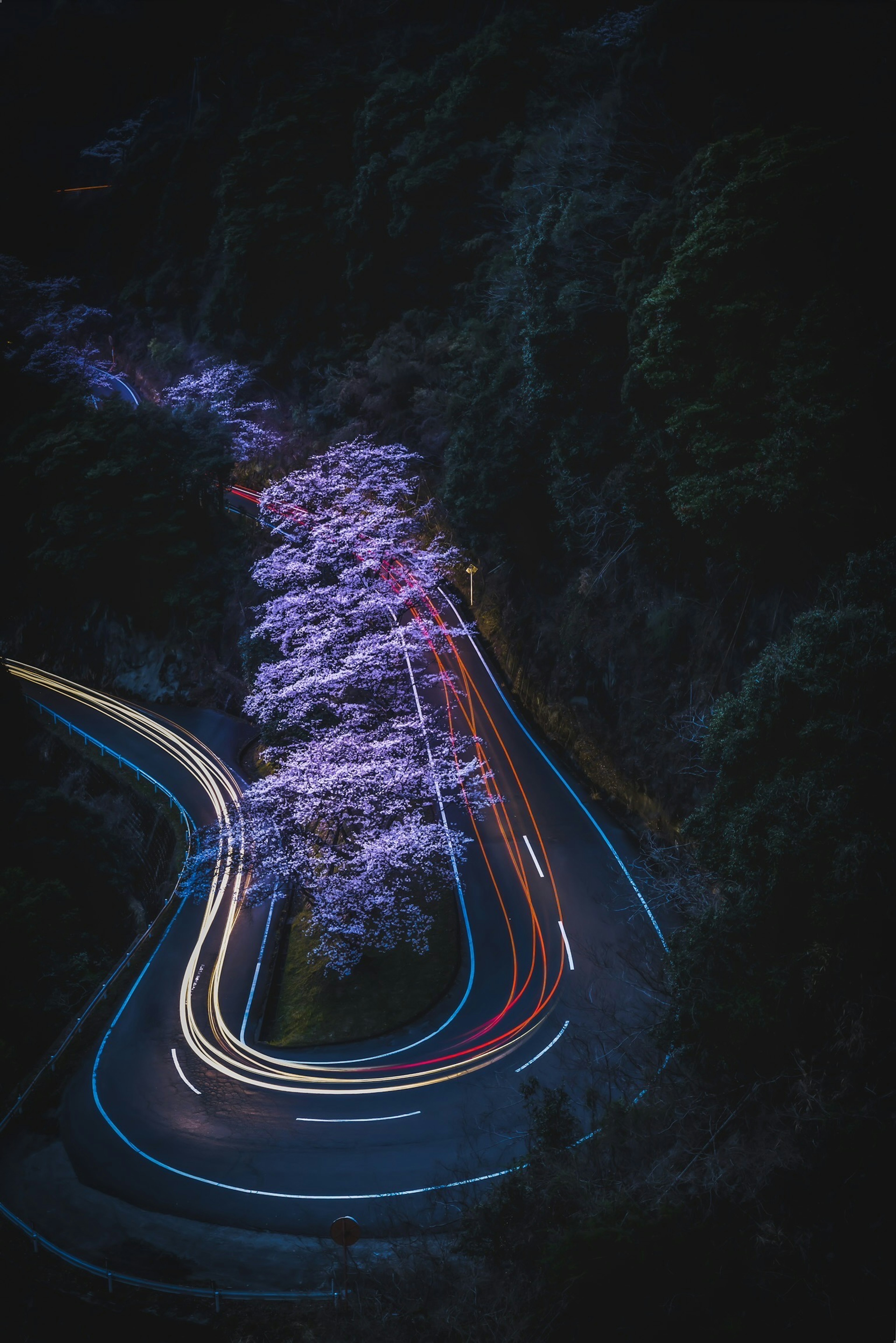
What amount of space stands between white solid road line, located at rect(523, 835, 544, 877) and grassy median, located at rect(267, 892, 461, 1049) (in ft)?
7.80

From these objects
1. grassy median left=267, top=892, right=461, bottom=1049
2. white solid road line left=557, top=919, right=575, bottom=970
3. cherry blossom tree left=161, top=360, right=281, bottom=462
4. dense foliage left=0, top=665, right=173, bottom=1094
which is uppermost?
cherry blossom tree left=161, top=360, right=281, bottom=462

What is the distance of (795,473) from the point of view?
1642 cm

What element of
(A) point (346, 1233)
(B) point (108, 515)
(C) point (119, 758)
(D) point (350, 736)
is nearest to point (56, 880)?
(C) point (119, 758)

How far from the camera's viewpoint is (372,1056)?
61.8ft

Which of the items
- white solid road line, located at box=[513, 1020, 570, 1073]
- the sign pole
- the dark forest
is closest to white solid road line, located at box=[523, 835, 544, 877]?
the dark forest

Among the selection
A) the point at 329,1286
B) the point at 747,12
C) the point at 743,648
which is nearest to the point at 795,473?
the point at 743,648

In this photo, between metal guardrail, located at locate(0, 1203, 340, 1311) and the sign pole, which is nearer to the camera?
the sign pole

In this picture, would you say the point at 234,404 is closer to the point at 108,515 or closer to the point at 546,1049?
the point at 108,515

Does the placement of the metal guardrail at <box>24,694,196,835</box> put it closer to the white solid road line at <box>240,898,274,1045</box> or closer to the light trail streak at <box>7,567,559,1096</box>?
the light trail streak at <box>7,567,559,1096</box>

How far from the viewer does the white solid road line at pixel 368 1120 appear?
16.8m

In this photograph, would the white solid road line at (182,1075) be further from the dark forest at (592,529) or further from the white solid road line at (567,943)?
the white solid road line at (567,943)

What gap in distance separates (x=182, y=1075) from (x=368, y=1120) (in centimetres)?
488

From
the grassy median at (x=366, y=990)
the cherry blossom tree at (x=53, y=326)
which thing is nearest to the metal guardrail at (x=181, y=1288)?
the grassy median at (x=366, y=990)

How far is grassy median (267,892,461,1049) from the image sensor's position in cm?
2014
